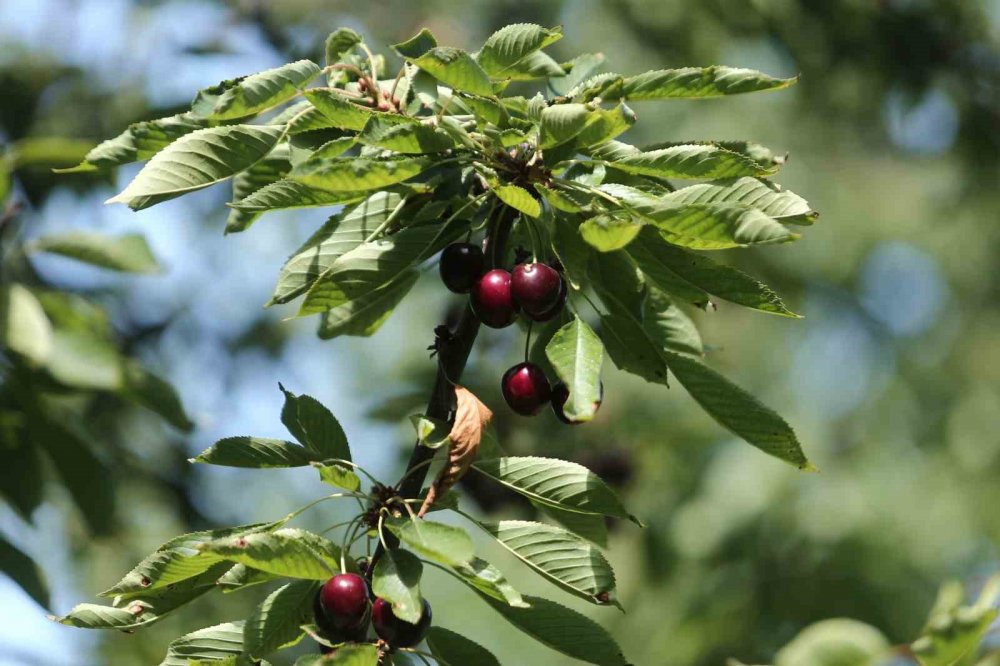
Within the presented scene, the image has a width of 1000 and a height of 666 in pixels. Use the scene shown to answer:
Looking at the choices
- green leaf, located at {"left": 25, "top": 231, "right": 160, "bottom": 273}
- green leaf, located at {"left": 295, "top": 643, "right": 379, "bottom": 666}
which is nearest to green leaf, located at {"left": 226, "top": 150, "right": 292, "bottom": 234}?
green leaf, located at {"left": 295, "top": 643, "right": 379, "bottom": 666}

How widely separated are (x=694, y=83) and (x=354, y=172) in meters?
0.42

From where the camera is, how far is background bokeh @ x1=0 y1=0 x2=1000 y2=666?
12.3ft

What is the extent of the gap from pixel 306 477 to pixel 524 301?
191 inches

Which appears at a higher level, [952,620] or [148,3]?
[148,3]

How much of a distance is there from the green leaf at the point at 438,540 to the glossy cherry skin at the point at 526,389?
234 millimetres

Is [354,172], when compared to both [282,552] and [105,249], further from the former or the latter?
[105,249]

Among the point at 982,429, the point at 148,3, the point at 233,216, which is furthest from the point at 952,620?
the point at 982,429

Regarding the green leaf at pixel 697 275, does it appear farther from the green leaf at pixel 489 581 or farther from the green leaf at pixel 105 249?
the green leaf at pixel 105 249

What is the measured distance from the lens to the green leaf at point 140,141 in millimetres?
1394

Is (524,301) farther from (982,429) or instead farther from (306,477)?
(982,429)

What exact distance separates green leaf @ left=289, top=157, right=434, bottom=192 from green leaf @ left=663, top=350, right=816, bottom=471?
414mm

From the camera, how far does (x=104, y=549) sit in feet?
13.7

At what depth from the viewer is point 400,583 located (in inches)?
48.6

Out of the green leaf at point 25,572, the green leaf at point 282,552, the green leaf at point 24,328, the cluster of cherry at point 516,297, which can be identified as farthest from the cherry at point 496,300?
the green leaf at point 24,328
